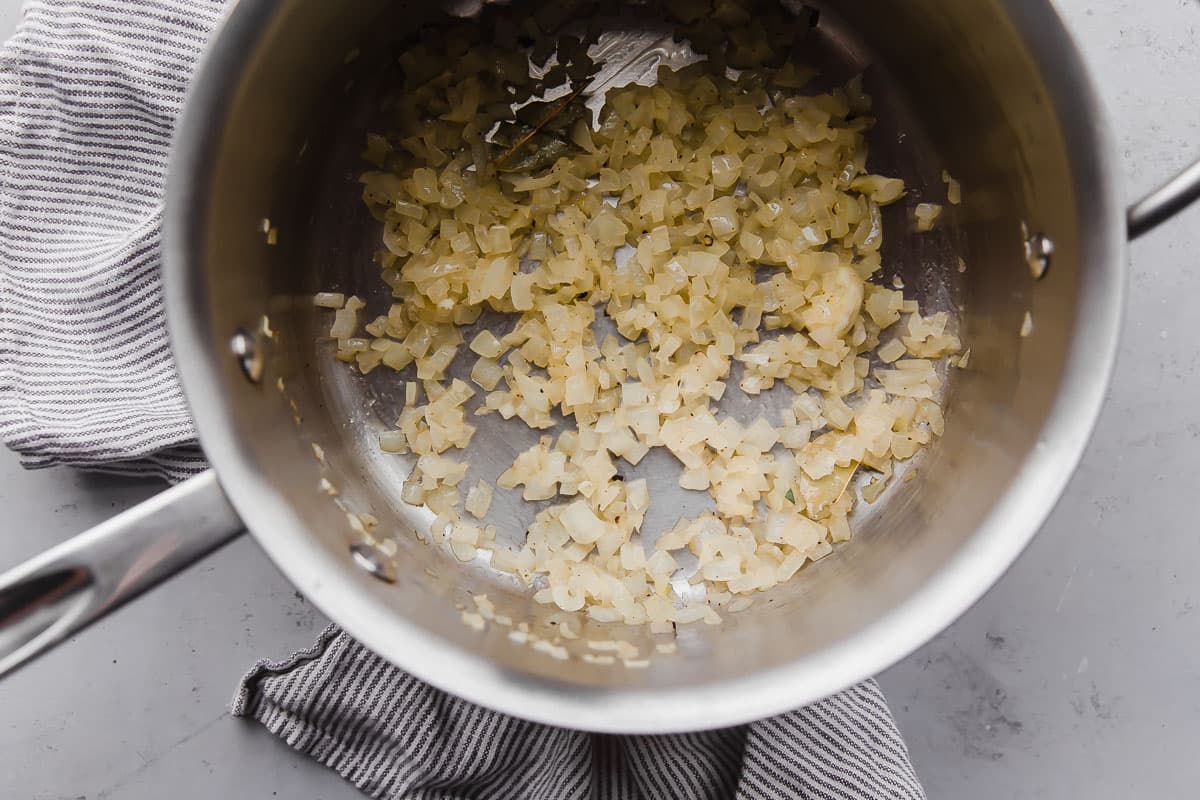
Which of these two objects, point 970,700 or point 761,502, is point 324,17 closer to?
point 761,502

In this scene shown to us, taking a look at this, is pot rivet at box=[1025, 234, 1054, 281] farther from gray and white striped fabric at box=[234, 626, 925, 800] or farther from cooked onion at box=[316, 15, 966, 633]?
gray and white striped fabric at box=[234, 626, 925, 800]

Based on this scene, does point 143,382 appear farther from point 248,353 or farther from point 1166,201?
point 1166,201

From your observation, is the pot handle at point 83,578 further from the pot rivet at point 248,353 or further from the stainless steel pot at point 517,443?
the pot rivet at point 248,353

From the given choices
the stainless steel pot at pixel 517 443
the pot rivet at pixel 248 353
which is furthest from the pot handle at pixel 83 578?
the pot rivet at pixel 248 353

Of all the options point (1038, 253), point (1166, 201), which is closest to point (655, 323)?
point (1038, 253)

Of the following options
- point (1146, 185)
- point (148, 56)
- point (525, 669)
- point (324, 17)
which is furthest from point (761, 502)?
point (148, 56)
